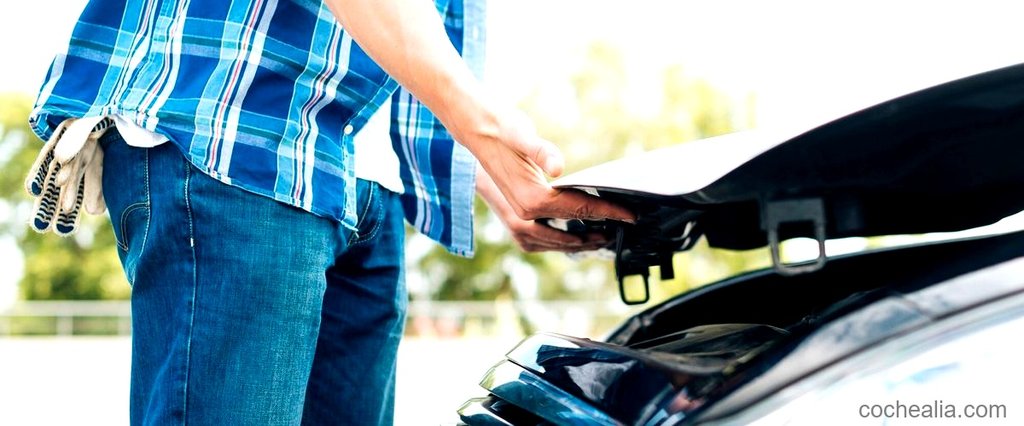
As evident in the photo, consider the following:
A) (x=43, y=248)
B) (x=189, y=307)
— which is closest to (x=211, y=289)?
(x=189, y=307)

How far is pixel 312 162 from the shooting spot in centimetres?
144

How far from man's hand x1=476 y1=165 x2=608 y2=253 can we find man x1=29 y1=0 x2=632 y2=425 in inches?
14.1

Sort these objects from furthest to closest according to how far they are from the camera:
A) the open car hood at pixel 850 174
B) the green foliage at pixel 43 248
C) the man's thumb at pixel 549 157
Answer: the green foliage at pixel 43 248 → the man's thumb at pixel 549 157 → the open car hood at pixel 850 174

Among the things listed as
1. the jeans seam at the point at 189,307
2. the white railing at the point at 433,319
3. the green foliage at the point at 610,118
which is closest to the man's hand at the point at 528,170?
the jeans seam at the point at 189,307

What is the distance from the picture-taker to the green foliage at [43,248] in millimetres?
39562

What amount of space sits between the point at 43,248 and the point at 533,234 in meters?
43.2

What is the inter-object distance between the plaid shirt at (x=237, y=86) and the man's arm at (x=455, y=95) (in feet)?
0.42

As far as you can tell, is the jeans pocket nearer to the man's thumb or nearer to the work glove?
the work glove

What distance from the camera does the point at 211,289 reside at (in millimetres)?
1319

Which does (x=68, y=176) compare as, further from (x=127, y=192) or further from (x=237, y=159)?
(x=237, y=159)

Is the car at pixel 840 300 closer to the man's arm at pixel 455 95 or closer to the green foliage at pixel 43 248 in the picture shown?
the man's arm at pixel 455 95

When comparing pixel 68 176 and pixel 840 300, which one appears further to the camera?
pixel 68 176

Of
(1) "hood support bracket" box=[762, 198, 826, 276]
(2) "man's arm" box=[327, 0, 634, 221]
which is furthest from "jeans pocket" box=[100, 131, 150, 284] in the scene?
(1) "hood support bracket" box=[762, 198, 826, 276]

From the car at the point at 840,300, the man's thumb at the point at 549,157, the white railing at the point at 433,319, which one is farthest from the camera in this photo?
the white railing at the point at 433,319
